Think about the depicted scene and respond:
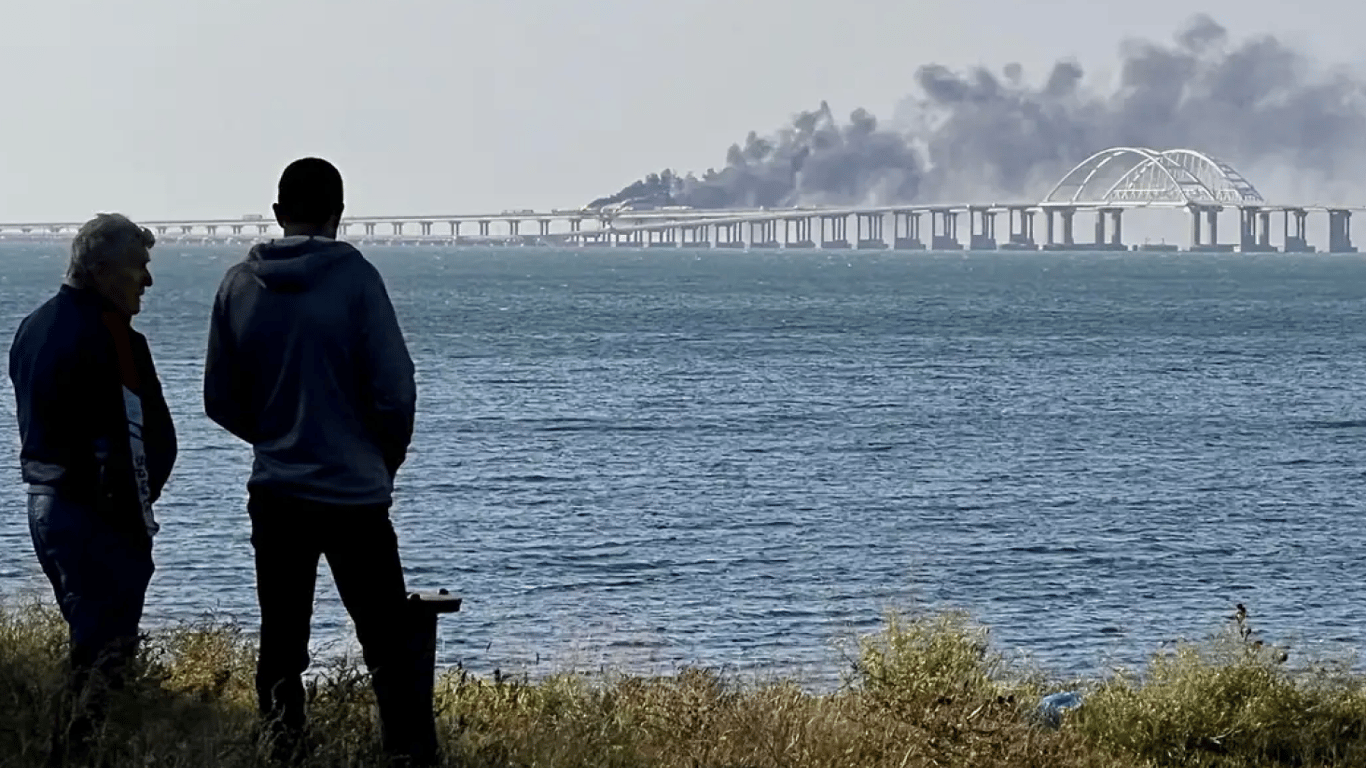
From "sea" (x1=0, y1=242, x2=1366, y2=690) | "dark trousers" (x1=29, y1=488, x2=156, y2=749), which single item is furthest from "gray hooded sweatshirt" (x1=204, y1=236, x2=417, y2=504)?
"sea" (x1=0, y1=242, x2=1366, y2=690)

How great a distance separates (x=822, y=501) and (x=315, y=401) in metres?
22.4

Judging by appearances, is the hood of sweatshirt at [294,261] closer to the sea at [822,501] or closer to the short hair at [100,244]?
the short hair at [100,244]

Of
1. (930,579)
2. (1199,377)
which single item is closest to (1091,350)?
(1199,377)

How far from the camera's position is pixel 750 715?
6.08 meters

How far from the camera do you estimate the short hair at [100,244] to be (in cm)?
511

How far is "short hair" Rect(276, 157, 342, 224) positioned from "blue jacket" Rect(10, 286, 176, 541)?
0.59m

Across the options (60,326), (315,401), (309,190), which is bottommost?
(315,401)

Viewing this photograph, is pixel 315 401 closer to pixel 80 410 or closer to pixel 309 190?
pixel 309 190

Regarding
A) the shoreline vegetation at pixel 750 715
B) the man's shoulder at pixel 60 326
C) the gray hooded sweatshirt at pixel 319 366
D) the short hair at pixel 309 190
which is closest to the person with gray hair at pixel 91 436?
the man's shoulder at pixel 60 326

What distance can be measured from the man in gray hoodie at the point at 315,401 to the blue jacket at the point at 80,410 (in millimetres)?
312

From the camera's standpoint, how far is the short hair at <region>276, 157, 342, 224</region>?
4.84m

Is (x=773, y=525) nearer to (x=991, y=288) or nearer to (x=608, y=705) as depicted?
(x=608, y=705)

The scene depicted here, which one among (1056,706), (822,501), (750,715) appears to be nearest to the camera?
(750,715)

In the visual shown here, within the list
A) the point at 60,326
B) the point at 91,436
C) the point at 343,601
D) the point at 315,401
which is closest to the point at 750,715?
the point at 343,601
